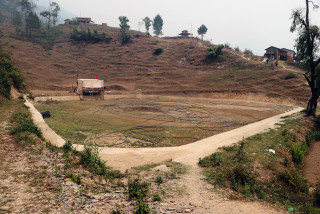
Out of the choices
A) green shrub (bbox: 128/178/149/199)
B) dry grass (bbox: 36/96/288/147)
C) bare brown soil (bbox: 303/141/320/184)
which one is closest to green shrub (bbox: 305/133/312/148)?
bare brown soil (bbox: 303/141/320/184)

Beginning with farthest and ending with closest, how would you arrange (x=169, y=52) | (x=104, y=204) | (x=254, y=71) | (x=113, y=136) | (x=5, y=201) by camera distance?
1. (x=169, y=52)
2. (x=254, y=71)
3. (x=113, y=136)
4. (x=104, y=204)
5. (x=5, y=201)

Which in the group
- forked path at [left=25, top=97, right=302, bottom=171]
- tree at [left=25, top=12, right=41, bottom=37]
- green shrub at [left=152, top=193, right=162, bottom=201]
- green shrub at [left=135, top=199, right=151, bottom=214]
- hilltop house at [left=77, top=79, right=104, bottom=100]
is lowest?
forked path at [left=25, top=97, right=302, bottom=171]

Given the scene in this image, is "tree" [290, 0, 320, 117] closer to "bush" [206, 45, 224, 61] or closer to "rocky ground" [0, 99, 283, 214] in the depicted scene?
"rocky ground" [0, 99, 283, 214]

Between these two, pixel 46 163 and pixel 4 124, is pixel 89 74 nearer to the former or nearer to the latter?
pixel 4 124

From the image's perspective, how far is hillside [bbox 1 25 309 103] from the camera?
35341 mm

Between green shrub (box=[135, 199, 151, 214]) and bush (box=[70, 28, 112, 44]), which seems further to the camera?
bush (box=[70, 28, 112, 44])

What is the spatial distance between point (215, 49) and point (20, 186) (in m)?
51.0

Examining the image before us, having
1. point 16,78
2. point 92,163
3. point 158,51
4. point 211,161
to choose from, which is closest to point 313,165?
point 211,161

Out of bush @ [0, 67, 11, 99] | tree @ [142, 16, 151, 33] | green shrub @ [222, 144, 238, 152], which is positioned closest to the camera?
green shrub @ [222, 144, 238, 152]

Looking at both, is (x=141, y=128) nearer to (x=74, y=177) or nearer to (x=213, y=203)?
(x=74, y=177)

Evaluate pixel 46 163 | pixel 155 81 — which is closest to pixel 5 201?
pixel 46 163

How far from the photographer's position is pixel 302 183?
22.2ft

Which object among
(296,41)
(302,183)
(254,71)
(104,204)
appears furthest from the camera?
(254,71)

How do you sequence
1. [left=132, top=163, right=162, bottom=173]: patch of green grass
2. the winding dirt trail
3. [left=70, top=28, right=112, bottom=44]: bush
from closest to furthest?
1. the winding dirt trail
2. [left=132, top=163, right=162, bottom=173]: patch of green grass
3. [left=70, top=28, right=112, bottom=44]: bush
